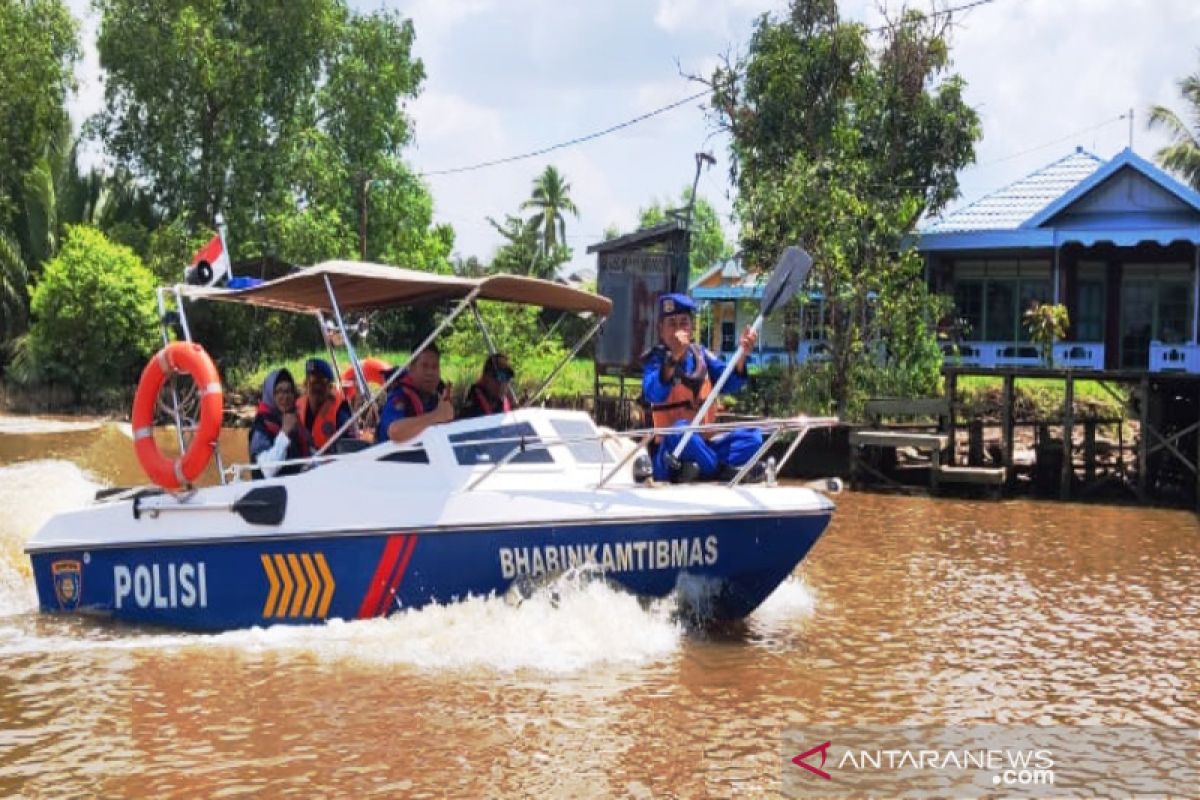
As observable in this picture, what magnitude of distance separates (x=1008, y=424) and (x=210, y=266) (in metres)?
15.3

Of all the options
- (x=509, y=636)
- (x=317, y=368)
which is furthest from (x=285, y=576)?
(x=317, y=368)

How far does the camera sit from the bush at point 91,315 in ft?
116

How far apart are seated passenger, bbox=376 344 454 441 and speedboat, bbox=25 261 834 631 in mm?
161

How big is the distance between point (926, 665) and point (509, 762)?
3547 mm

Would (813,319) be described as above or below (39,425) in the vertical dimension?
above

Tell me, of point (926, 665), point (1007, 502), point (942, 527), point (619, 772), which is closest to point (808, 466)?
point (1007, 502)

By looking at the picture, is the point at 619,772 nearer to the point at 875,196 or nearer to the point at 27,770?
the point at 27,770

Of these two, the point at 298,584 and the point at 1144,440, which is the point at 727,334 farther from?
the point at 298,584

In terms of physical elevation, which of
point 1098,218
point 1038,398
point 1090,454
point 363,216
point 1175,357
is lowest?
point 1090,454

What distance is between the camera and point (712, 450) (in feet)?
31.1

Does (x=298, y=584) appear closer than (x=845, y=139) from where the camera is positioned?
Yes

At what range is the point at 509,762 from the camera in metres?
6.71

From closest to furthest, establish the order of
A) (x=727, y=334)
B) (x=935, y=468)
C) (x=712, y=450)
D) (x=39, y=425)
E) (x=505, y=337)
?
(x=712, y=450), (x=935, y=468), (x=505, y=337), (x=39, y=425), (x=727, y=334)

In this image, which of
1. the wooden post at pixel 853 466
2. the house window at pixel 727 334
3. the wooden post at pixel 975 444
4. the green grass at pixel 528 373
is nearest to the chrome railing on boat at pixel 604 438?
the wooden post at pixel 853 466
